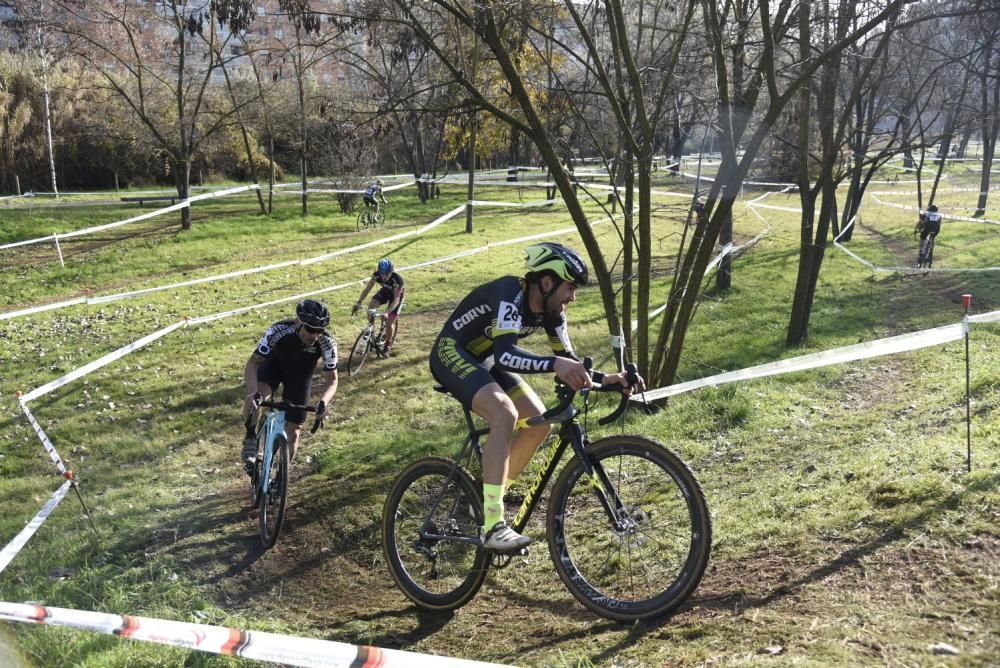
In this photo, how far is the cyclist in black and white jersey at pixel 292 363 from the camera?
22.9ft

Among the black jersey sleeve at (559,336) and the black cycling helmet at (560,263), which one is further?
the black jersey sleeve at (559,336)

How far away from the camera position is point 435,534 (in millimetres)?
5160

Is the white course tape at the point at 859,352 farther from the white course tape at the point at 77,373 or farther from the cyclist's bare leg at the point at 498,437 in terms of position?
the white course tape at the point at 77,373

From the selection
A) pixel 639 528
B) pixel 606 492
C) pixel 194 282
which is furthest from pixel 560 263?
pixel 194 282

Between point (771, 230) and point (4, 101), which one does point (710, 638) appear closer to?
point (771, 230)

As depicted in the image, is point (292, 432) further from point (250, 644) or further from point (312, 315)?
Result: point (250, 644)

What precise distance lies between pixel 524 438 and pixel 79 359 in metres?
9.85

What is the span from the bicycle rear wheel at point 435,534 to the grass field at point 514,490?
0.78ft

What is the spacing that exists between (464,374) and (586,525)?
121cm

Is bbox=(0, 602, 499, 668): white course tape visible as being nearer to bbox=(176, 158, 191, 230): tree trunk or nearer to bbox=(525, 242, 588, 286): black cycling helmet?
bbox=(525, 242, 588, 286): black cycling helmet

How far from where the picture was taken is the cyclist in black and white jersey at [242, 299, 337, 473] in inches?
275

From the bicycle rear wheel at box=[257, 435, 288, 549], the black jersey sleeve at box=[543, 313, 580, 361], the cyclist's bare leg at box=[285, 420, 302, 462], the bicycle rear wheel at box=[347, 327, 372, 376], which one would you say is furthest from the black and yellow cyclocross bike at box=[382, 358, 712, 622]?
the bicycle rear wheel at box=[347, 327, 372, 376]

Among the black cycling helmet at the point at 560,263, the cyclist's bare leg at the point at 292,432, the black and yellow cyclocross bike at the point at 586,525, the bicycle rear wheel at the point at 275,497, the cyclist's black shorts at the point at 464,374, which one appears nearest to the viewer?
the black and yellow cyclocross bike at the point at 586,525

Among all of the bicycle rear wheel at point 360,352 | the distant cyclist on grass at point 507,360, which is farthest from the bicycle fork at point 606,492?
the bicycle rear wheel at point 360,352
